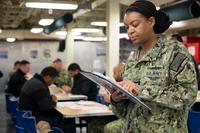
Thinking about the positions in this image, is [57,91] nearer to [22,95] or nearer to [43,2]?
[43,2]

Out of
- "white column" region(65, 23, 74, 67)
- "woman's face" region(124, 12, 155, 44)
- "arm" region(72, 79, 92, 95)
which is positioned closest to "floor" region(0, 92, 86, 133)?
"arm" region(72, 79, 92, 95)

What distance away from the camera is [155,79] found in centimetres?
158

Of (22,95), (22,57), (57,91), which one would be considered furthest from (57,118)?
(22,57)

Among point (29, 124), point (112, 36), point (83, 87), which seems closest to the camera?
point (29, 124)

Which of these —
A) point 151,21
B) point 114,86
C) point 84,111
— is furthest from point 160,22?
point 84,111

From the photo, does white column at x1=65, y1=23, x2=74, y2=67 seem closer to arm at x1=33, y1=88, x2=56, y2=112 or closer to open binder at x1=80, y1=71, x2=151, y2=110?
arm at x1=33, y1=88, x2=56, y2=112

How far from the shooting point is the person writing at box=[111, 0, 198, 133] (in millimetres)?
1503

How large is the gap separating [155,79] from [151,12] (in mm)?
309

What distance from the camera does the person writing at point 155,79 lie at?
1.50m

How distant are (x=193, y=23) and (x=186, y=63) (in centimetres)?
753

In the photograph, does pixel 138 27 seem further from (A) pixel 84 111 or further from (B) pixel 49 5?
(B) pixel 49 5

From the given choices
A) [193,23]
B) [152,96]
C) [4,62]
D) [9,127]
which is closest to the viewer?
[152,96]

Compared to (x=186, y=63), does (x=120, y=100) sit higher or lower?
lower

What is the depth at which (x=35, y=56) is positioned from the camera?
17078 mm
